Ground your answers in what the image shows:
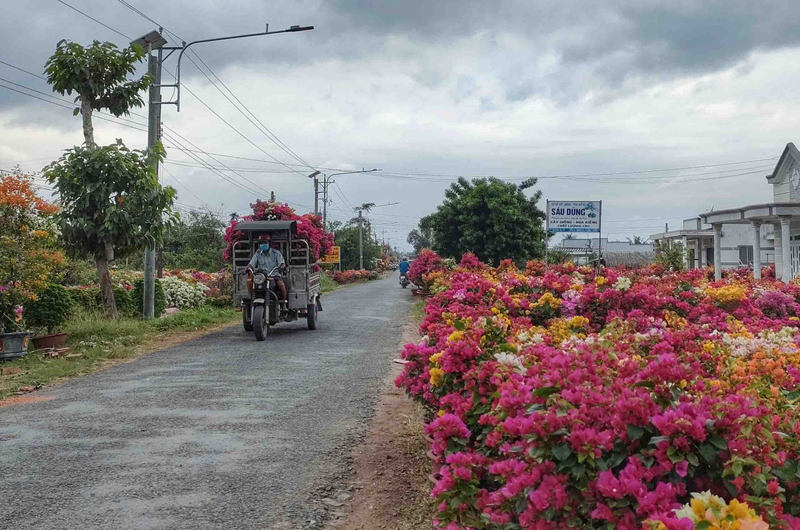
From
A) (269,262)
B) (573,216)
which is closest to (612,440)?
(269,262)

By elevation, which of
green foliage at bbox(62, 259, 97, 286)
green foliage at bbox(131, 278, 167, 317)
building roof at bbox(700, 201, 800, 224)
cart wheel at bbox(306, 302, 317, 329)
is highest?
building roof at bbox(700, 201, 800, 224)

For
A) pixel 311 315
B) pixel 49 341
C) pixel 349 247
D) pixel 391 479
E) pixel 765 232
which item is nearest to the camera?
pixel 391 479

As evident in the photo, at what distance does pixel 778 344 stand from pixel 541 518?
400 centimetres

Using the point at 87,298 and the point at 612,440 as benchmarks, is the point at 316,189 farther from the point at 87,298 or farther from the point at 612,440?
the point at 612,440

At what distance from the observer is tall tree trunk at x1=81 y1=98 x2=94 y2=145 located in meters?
15.6

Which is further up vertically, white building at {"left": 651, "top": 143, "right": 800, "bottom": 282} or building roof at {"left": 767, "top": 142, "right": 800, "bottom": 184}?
building roof at {"left": 767, "top": 142, "right": 800, "bottom": 184}

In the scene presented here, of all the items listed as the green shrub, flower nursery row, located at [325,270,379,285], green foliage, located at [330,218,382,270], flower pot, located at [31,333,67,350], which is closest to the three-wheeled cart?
flower pot, located at [31,333,67,350]

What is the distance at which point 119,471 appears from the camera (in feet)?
18.3

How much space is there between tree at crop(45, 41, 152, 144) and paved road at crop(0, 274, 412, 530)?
21.7 ft

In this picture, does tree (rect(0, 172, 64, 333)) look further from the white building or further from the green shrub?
the white building

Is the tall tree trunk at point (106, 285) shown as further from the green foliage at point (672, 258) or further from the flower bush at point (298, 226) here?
the green foliage at point (672, 258)

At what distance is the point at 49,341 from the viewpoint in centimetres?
1311

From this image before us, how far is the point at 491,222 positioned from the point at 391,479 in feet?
79.6

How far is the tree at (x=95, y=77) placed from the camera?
593 inches
